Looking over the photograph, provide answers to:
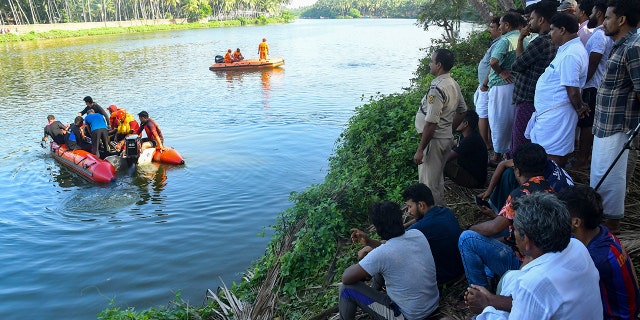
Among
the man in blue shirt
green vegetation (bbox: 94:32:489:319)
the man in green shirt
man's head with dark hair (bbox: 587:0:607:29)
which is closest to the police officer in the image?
the man in green shirt

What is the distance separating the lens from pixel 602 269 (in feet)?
9.45

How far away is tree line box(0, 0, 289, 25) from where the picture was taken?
201 feet

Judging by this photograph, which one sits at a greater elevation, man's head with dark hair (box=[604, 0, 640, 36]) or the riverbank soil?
man's head with dark hair (box=[604, 0, 640, 36])

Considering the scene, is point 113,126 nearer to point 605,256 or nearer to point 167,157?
point 167,157

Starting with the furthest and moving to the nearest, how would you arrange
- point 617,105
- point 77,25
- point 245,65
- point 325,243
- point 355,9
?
point 355,9 < point 77,25 < point 245,65 < point 325,243 < point 617,105

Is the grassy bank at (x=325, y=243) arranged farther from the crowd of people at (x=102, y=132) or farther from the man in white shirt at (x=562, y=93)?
the crowd of people at (x=102, y=132)

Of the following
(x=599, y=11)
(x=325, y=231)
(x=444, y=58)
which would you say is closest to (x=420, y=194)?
(x=444, y=58)

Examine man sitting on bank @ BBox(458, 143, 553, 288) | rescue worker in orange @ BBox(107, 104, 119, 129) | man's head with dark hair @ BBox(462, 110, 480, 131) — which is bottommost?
rescue worker in orange @ BBox(107, 104, 119, 129)

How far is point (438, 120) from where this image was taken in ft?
16.4

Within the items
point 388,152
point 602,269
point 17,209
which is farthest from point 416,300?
point 17,209

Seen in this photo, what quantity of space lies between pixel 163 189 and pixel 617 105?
904 cm

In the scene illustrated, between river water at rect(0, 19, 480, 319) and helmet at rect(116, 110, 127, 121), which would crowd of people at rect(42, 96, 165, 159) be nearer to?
helmet at rect(116, 110, 127, 121)

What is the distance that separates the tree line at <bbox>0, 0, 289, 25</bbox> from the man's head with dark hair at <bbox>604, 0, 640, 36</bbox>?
66.3 m

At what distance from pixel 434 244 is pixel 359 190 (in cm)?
253
